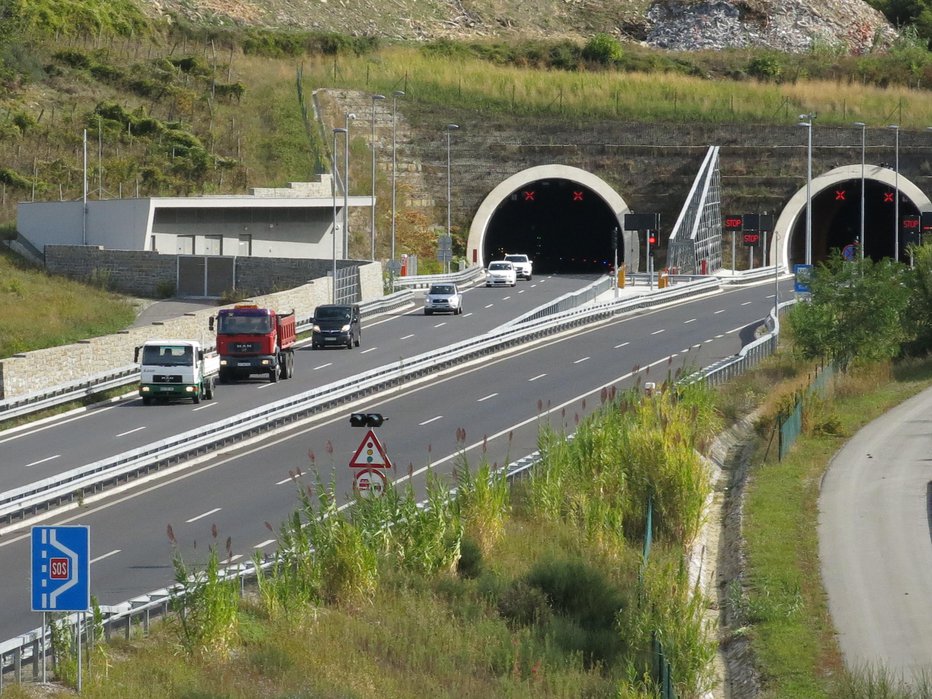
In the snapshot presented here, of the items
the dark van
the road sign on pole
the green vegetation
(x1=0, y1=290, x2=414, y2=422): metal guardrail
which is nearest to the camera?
the road sign on pole

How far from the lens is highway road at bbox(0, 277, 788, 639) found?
26234 millimetres

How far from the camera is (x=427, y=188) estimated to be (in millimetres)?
91562

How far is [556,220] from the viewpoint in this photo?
98438 millimetres

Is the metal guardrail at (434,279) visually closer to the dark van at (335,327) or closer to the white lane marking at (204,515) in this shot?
the dark van at (335,327)

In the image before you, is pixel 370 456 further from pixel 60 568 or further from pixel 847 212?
pixel 847 212

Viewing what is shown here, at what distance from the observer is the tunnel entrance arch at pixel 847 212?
8862cm

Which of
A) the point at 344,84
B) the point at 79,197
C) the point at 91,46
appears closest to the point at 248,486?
the point at 79,197

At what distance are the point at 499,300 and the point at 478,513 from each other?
42763 millimetres

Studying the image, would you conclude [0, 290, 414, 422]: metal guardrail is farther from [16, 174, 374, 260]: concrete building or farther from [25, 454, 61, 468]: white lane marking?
[16, 174, 374, 260]: concrete building

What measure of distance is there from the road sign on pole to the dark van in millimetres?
36623

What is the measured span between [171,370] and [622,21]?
119844mm

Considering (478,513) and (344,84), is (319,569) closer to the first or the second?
(478,513)

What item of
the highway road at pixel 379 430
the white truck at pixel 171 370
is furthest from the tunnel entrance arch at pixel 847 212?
the white truck at pixel 171 370

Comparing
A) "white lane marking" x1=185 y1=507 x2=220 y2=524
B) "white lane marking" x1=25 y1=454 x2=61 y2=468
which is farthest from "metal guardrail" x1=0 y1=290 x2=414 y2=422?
"white lane marking" x1=185 y1=507 x2=220 y2=524
